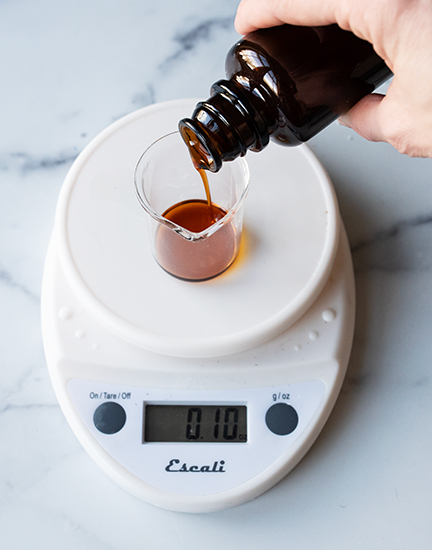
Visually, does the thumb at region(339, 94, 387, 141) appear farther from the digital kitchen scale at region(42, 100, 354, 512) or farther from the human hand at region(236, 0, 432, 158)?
the digital kitchen scale at region(42, 100, 354, 512)

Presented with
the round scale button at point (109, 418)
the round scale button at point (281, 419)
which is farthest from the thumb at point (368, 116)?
the round scale button at point (109, 418)

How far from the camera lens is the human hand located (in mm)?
484

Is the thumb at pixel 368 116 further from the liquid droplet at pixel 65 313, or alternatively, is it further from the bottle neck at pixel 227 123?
the liquid droplet at pixel 65 313

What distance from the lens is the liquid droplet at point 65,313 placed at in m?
0.75

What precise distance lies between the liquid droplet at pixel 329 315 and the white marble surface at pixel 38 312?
0.28 ft

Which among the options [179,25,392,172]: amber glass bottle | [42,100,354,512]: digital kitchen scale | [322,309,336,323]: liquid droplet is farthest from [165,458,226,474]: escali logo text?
[179,25,392,172]: amber glass bottle

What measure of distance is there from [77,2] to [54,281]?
64cm

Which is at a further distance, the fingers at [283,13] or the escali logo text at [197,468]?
the escali logo text at [197,468]

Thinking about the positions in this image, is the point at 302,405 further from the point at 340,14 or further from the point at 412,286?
the point at 340,14

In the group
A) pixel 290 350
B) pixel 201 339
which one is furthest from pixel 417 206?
pixel 201 339

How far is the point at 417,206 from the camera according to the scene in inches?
35.4

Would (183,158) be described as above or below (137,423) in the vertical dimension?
above

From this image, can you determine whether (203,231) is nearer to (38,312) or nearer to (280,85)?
(280,85)

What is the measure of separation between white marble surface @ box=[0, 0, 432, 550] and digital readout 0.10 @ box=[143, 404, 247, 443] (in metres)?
0.10
